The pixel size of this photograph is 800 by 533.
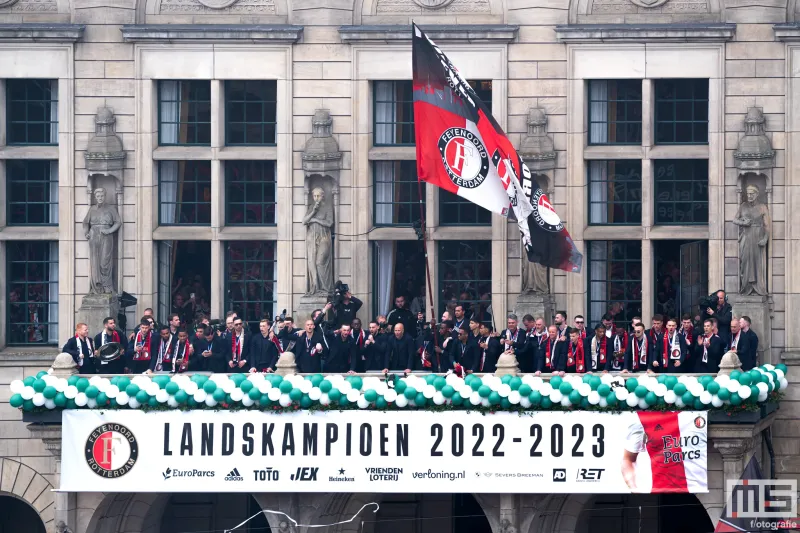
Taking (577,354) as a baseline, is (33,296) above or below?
above

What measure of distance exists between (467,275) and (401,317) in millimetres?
2268

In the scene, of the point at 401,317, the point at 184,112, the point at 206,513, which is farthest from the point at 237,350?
the point at 184,112

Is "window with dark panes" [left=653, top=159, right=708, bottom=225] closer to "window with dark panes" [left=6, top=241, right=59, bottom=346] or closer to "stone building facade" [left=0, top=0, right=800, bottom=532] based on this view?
"stone building facade" [left=0, top=0, right=800, bottom=532]

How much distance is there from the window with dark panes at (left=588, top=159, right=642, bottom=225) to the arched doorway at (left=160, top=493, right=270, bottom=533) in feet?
37.5

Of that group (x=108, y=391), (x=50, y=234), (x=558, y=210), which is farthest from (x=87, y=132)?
(x=558, y=210)

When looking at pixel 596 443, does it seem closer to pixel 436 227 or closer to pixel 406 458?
pixel 406 458

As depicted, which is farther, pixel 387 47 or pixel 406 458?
pixel 387 47

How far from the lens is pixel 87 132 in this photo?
51.5 metres

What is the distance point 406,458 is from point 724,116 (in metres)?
11.3

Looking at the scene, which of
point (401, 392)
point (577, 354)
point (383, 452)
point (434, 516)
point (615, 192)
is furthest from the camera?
point (434, 516)

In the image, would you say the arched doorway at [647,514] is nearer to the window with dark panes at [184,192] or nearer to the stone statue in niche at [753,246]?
the stone statue in niche at [753,246]

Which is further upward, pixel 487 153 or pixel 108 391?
pixel 487 153

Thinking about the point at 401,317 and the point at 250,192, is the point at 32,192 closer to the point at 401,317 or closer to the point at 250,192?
the point at 250,192

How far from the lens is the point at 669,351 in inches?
1865
